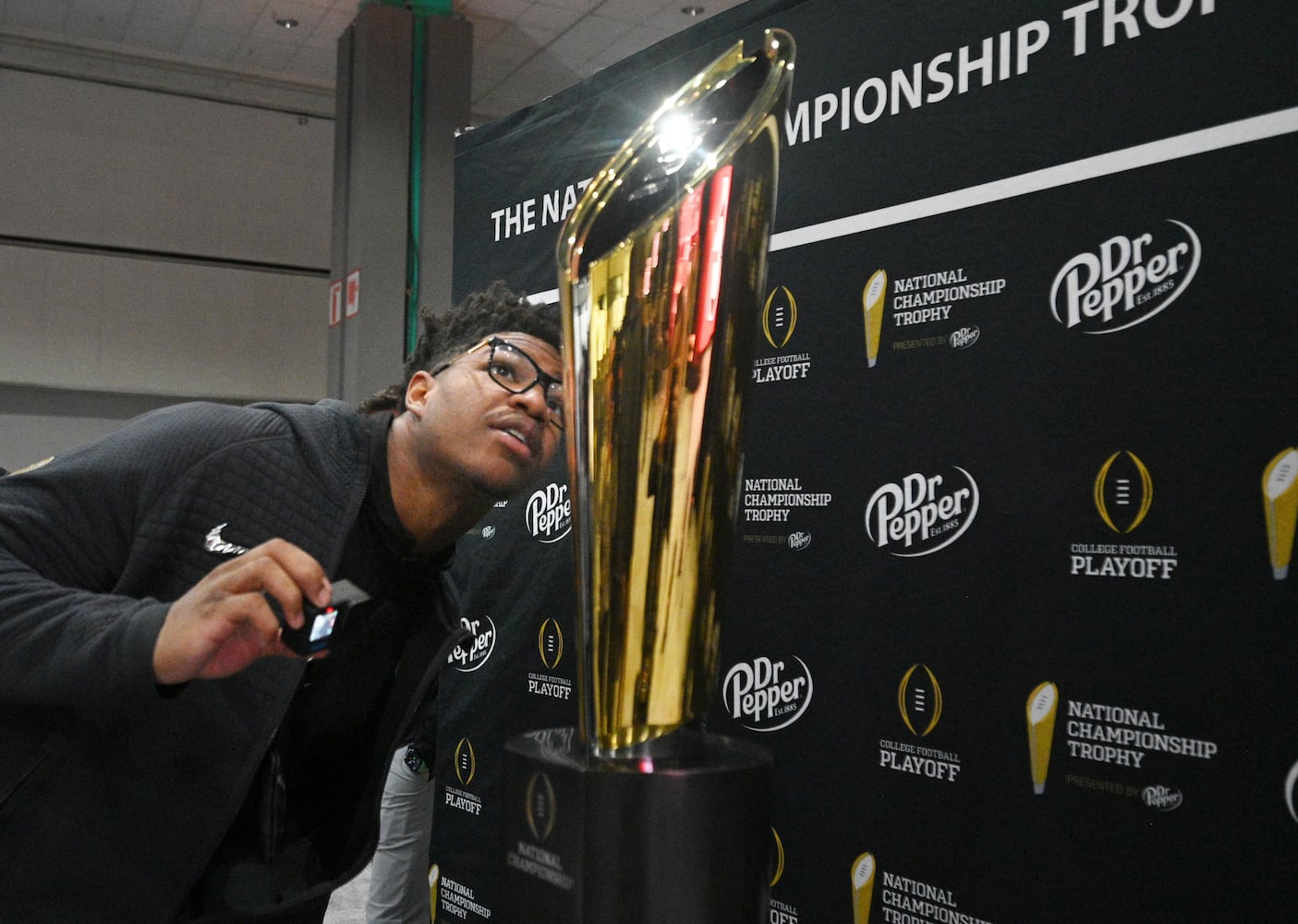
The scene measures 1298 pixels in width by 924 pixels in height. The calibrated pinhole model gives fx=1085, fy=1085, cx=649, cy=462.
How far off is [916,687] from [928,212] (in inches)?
23.5

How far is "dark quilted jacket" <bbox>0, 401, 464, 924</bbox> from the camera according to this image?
114 centimetres

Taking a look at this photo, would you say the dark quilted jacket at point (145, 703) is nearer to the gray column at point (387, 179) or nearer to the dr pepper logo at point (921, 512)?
the dr pepper logo at point (921, 512)

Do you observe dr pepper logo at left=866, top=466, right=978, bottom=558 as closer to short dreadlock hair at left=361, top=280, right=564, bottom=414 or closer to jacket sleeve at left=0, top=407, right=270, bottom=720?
short dreadlock hair at left=361, top=280, right=564, bottom=414

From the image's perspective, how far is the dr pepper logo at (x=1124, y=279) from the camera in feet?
3.74

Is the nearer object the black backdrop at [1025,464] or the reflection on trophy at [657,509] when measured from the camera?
the reflection on trophy at [657,509]

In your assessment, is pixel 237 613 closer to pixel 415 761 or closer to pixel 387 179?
pixel 415 761

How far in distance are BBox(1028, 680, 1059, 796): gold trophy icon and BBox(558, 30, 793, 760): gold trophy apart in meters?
0.63

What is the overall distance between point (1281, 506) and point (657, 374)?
0.70 meters

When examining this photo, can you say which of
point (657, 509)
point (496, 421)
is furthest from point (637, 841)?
point (496, 421)

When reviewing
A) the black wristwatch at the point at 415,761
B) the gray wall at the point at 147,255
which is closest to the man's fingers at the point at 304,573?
the black wristwatch at the point at 415,761

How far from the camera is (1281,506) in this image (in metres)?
1.06

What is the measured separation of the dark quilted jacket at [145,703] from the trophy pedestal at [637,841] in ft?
1.83

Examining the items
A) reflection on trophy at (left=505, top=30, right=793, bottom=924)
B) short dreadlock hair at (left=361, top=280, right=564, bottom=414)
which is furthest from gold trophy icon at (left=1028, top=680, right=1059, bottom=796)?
short dreadlock hair at (left=361, top=280, right=564, bottom=414)

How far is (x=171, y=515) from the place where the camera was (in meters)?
1.18
